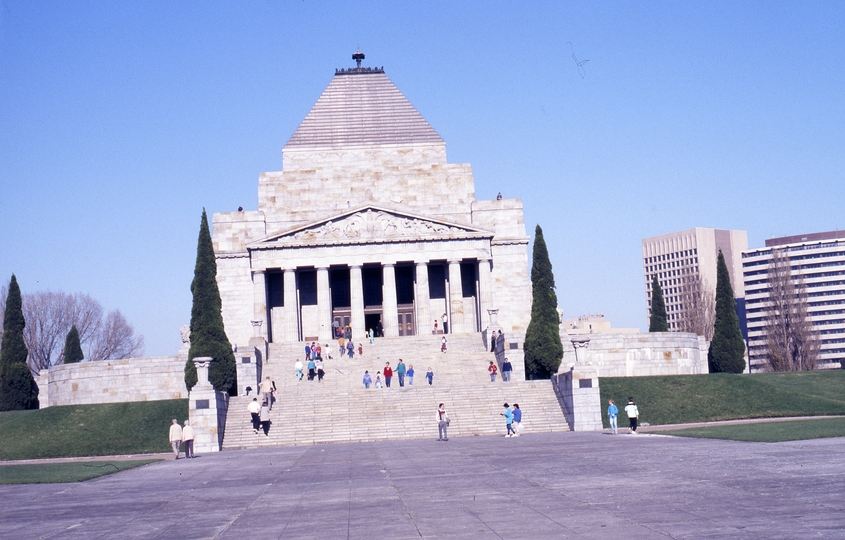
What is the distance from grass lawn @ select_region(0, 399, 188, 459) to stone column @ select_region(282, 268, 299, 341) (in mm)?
17662

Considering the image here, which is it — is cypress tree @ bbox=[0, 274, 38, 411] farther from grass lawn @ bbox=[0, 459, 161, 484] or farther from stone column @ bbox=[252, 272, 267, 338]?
grass lawn @ bbox=[0, 459, 161, 484]

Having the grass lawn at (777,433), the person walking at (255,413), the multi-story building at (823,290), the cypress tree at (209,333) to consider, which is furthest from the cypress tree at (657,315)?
the multi-story building at (823,290)

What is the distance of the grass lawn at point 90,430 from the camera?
132 feet

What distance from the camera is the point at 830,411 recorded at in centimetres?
4284

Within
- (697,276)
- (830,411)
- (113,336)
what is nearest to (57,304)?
(113,336)

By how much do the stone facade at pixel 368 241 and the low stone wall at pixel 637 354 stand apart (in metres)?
7.41

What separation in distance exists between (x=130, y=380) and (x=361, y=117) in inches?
1118

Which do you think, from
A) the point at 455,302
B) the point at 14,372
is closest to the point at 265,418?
the point at 14,372

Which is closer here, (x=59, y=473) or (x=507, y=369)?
(x=59, y=473)

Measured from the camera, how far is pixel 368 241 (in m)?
63.5

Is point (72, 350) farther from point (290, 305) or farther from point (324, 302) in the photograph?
point (324, 302)

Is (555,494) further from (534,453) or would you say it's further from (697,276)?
(697,276)

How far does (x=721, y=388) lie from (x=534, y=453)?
74.3 ft

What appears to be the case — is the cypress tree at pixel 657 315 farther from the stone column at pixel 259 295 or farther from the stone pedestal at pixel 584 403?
the stone pedestal at pixel 584 403
